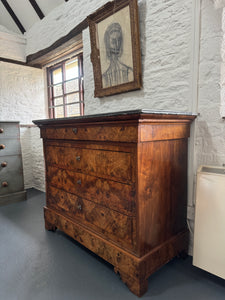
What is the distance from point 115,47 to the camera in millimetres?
2258

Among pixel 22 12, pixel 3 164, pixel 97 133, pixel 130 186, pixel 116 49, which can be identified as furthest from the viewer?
pixel 22 12

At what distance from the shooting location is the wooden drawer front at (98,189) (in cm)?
142

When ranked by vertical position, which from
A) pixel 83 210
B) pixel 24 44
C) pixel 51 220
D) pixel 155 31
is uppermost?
pixel 24 44

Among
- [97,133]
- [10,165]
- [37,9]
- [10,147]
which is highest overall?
[37,9]

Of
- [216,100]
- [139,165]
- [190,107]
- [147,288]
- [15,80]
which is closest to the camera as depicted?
[139,165]

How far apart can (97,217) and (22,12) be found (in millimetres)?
3852

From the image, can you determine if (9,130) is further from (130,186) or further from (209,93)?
(209,93)

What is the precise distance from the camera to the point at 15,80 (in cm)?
379

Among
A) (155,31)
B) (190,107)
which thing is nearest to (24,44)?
(155,31)

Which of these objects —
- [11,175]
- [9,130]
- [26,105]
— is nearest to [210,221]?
[11,175]

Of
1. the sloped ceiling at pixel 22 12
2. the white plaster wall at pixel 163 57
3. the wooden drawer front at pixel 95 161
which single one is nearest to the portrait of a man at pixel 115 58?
the white plaster wall at pixel 163 57

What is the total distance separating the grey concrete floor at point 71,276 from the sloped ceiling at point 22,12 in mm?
3390

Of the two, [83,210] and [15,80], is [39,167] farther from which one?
[83,210]

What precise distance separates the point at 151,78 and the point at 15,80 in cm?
285
